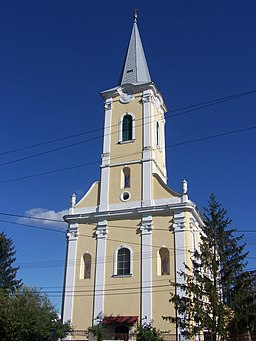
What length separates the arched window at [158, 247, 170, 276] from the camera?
30.2m

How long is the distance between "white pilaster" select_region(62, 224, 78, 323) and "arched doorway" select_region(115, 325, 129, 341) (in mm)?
3670

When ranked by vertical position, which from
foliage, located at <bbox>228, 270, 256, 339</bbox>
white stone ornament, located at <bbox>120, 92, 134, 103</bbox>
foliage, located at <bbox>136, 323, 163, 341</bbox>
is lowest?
foliage, located at <bbox>136, 323, 163, 341</bbox>

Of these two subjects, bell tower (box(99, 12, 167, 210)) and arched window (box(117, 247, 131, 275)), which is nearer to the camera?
arched window (box(117, 247, 131, 275))

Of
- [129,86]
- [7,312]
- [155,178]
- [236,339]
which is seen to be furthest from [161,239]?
[129,86]

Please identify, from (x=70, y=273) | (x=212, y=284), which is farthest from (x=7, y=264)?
(x=212, y=284)

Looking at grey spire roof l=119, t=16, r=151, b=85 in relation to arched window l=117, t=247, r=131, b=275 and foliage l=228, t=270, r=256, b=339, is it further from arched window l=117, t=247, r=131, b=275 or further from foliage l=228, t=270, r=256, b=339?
foliage l=228, t=270, r=256, b=339

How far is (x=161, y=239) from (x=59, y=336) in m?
9.36

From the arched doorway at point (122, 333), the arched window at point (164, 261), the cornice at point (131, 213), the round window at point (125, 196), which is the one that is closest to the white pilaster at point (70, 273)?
the cornice at point (131, 213)

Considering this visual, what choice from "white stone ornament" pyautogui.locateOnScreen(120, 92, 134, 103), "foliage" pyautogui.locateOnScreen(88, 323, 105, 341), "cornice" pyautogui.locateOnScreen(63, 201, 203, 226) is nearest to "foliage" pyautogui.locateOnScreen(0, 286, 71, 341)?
"foliage" pyautogui.locateOnScreen(88, 323, 105, 341)

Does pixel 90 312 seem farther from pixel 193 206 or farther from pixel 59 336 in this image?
pixel 193 206

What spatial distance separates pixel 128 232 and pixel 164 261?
3.41m

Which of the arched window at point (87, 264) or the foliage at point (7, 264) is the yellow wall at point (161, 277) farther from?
the foliage at point (7, 264)

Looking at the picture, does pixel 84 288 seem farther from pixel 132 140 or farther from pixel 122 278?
pixel 132 140

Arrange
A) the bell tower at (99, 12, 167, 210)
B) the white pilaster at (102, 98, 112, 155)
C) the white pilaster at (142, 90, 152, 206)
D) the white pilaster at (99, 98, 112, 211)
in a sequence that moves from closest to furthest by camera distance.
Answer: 1. the white pilaster at (142, 90, 152, 206)
2. the bell tower at (99, 12, 167, 210)
3. the white pilaster at (99, 98, 112, 211)
4. the white pilaster at (102, 98, 112, 155)
